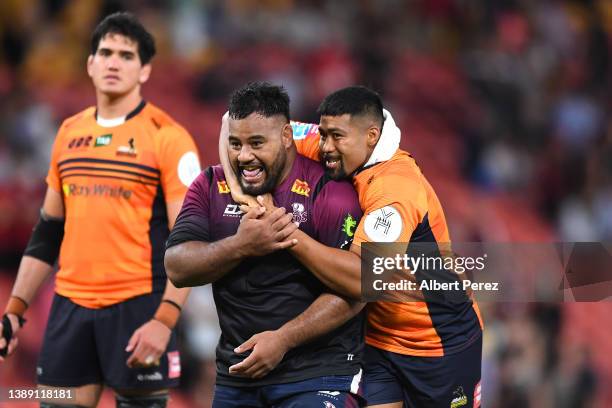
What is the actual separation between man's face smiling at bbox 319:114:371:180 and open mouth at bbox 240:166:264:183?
1.34ft

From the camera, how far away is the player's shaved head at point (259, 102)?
15.1 feet

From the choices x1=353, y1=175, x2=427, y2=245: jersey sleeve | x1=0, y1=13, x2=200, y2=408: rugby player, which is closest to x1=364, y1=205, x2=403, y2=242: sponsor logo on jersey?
x1=353, y1=175, x2=427, y2=245: jersey sleeve

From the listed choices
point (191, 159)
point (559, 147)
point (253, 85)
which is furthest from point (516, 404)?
point (253, 85)

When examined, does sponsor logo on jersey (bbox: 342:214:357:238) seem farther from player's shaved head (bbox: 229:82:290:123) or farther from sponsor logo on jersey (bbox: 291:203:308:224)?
player's shaved head (bbox: 229:82:290:123)

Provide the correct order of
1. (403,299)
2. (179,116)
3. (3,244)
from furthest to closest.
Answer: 1. (179,116)
2. (3,244)
3. (403,299)

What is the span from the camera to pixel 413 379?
202 inches

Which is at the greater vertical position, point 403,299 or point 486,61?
point 486,61

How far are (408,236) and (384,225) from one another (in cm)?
20

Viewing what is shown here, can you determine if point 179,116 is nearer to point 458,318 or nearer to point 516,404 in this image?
point 516,404

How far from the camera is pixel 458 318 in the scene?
5215mm

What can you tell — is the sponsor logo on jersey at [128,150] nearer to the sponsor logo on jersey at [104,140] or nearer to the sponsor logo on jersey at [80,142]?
the sponsor logo on jersey at [104,140]

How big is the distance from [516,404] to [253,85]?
589 cm

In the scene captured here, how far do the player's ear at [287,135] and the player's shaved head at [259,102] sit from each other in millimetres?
31

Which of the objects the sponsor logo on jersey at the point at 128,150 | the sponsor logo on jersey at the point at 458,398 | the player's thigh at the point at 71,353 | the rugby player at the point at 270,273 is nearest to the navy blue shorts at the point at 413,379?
the sponsor logo on jersey at the point at 458,398
